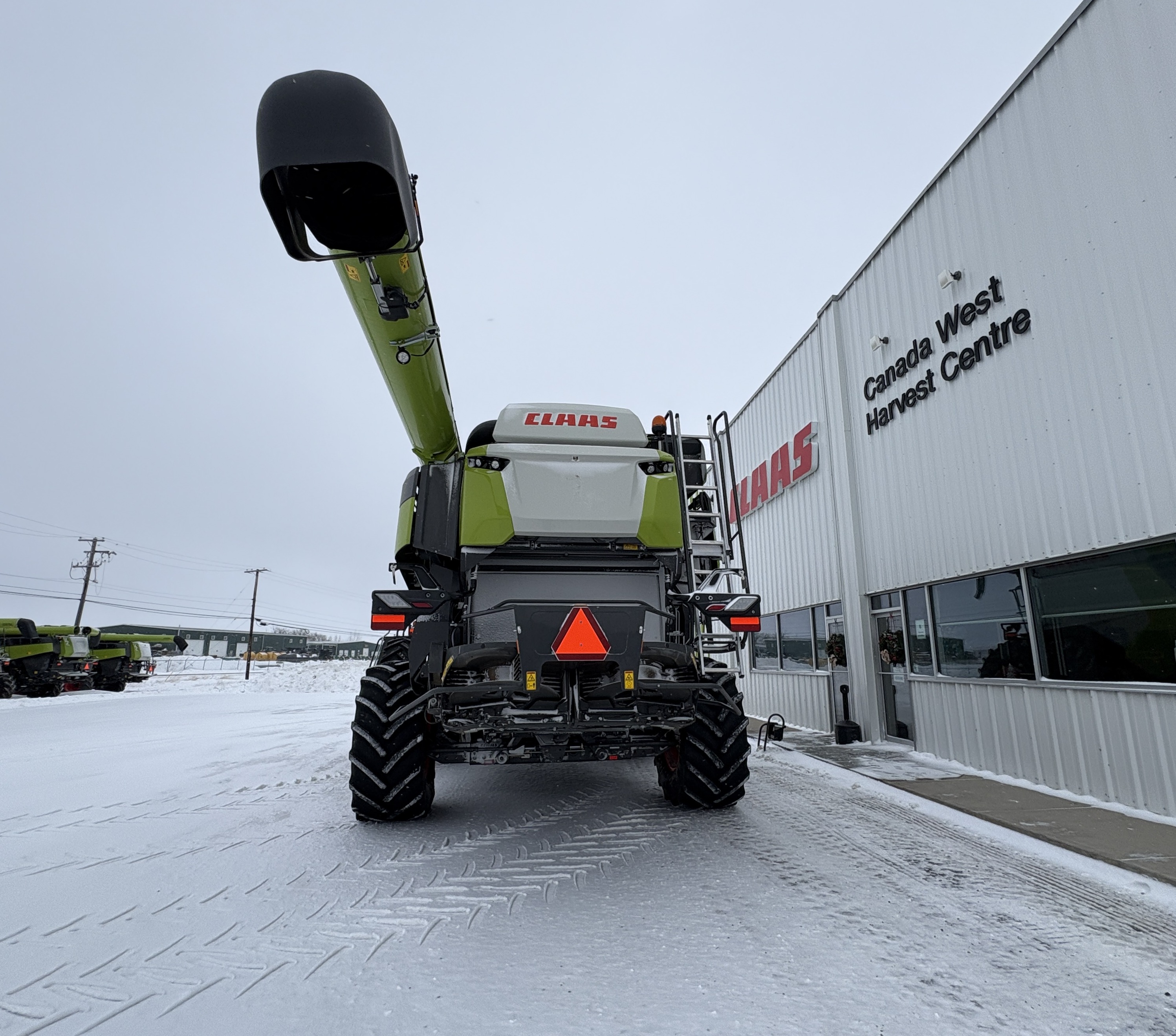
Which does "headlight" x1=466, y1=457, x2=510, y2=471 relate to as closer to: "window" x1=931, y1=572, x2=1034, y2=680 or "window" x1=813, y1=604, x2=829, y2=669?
"window" x1=931, y1=572, x2=1034, y2=680

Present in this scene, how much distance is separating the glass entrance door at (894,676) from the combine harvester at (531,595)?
4.71 metres

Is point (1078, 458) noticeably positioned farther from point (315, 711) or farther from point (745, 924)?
point (315, 711)

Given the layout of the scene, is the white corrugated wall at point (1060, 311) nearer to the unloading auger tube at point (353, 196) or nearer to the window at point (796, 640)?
the window at point (796, 640)

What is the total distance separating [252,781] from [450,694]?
13.0 ft

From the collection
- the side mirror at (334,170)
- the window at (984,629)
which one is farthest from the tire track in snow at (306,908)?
the window at (984,629)

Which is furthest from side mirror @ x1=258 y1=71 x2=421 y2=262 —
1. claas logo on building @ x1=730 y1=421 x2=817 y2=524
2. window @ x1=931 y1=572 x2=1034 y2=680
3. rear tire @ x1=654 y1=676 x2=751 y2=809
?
claas logo on building @ x1=730 y1=421 x2=817 y2=524

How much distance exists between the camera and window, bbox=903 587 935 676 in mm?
8617

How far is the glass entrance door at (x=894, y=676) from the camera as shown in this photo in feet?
30.1

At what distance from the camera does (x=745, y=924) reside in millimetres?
3297

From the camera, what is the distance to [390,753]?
4.80m

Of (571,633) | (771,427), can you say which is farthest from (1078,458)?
(771,427)

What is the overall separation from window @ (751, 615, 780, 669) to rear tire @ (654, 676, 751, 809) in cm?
827

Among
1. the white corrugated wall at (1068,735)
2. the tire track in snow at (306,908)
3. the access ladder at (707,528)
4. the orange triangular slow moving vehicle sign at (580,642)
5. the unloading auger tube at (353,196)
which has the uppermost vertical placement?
the unloading auger tube at (353,196)

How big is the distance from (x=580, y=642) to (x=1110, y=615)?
4.95 m
